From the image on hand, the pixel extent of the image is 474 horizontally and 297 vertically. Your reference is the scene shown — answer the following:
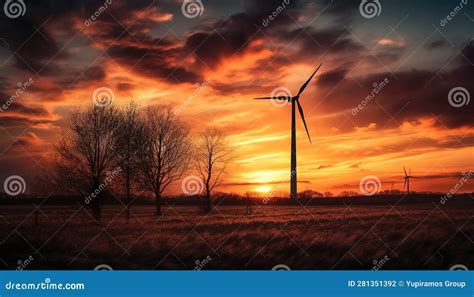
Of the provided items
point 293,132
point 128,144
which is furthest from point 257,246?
point 128,144

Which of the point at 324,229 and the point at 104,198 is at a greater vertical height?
the point at 104,198

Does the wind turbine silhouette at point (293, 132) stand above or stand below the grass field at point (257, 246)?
above

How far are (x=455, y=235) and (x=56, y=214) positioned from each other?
115 ft

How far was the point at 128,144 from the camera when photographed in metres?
47.0

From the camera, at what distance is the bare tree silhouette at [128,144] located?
149ft

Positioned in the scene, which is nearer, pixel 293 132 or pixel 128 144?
pixel 293 132

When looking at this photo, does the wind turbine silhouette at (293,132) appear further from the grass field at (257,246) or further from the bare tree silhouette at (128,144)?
the bare tree silhouette at (128,144)

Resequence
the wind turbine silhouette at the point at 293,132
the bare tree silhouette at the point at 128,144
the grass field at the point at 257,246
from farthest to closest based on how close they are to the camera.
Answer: the bare tree silhouette at the point at 128,144, the wind turbine silhouette at the point at 293,132, the grass field at the point at 257,246

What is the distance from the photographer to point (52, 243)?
1168 inches

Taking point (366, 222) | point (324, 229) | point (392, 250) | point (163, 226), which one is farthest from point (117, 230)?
point (392, 250)

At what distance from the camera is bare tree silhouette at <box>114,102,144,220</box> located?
4556cm

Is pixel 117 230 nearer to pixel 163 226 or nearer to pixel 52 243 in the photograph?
pixel 163 226

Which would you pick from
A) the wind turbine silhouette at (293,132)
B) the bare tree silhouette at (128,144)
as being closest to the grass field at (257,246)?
the wind turbine silhouette at (293,132)

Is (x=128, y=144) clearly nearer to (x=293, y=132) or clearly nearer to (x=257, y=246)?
(x=293, y=132)
